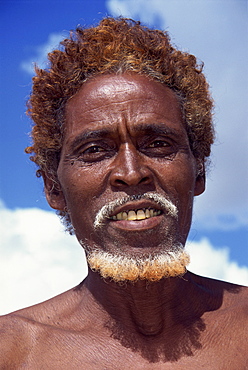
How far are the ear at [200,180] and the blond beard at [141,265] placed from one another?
99 centimetres

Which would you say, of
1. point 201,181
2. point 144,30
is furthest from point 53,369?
point 144,30

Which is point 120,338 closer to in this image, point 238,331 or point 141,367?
point 141,367

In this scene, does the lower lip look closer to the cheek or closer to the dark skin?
the dark skin

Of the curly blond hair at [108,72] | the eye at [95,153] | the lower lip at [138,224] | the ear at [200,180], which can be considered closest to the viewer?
the lower lip at [138,224]

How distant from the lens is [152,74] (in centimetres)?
395

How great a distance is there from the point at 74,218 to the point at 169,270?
0.85m

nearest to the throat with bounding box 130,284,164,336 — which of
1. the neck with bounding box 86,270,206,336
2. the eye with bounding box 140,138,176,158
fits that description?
the neck with bounding box 86,270,206,336

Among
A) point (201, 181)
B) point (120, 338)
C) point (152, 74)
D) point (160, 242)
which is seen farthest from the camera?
point (201, 181)

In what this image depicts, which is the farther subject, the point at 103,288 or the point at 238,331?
the point at 103,288

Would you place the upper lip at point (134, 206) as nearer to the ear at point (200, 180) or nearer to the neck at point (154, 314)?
the neck at point (154, 314)

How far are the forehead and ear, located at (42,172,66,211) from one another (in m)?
0.60

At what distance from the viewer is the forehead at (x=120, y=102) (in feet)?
11.9

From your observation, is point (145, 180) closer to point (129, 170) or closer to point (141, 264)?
point (129, 170)

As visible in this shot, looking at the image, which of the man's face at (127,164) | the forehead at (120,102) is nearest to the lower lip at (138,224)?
the man's face at (127,164)
